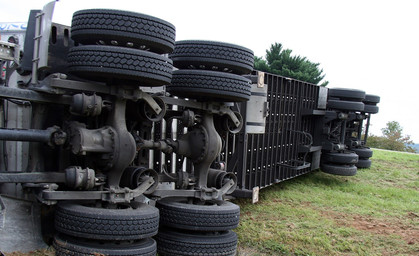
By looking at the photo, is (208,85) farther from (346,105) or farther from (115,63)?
(346,105)

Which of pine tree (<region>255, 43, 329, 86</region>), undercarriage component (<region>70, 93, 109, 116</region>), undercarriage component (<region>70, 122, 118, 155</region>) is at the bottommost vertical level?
undercarriage component (<region>70, 122, 118, 155</region>)

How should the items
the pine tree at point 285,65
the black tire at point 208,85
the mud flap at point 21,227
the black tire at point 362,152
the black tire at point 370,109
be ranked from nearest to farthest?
the mud flap at point 21,227, the black tire at point 208,85, the black tire at point 370,109, the black tire at point 362,152, the pine tree at point 285,65

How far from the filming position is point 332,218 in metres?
6.94

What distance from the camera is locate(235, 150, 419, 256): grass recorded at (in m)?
5.41

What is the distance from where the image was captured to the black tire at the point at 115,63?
351cm

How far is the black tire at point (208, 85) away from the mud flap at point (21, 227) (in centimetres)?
182

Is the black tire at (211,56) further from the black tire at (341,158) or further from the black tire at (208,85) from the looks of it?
the black tire at (341,158)

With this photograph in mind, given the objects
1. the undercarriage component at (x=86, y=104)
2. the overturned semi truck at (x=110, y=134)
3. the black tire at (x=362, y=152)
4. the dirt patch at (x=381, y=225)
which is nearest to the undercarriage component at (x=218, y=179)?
the overturned semi truck at (x=110, y=134)

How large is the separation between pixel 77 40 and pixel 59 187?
133 cm

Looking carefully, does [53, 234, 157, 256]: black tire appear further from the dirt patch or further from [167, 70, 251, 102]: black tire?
the dirt patch

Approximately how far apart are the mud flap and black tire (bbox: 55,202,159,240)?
0.39 meters

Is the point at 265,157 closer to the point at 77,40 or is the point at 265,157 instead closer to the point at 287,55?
the point at 77,40

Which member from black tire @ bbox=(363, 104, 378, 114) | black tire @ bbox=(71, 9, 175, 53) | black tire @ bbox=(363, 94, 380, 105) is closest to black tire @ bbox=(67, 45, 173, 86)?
black tire @ bbox=(71, 9, 175, 53)

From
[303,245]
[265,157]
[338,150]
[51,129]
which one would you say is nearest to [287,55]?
[338,150]
